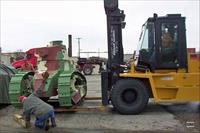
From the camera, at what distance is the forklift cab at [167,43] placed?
42.3 ft

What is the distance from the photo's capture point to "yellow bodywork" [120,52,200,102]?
12.7 m

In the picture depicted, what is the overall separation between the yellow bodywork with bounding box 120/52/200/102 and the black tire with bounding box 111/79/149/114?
24 cm

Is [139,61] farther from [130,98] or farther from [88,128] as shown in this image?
[88,128]

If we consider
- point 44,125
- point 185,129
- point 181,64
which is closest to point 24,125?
point 44,125

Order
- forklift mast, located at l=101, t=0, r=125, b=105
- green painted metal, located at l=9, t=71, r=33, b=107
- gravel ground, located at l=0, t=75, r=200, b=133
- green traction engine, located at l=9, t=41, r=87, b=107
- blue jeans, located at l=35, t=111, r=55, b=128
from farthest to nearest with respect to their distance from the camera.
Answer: forklift mast, located at l=101, t=0, r=125, b=105, green painted metal, located at l=9, t=71, r=33, b=107, green traction engine, located at l=9, t=41, r=87, b=107, gravel ground, located at l=0, t=75, r=200, b=133, blue jeans, located at l=35, t=111, r=55, b=128

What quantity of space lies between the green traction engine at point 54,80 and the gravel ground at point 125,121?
0.61 metres

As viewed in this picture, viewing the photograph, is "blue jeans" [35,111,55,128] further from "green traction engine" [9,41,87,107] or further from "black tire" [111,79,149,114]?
"black tire" [111,79,149,114]

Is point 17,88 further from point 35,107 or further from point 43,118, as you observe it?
point 43,118

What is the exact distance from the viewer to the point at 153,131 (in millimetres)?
10555

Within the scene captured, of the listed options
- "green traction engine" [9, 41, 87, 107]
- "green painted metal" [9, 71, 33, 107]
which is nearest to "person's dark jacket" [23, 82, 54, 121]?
"green traction engine" [9, 41, 87, 107]

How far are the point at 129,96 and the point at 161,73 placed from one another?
3.79ft

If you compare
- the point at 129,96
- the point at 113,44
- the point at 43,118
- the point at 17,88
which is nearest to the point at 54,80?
the point at 17,88

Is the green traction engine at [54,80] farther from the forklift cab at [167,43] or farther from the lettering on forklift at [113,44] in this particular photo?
the forklift cab at [167,43]

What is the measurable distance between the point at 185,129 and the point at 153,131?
0.80 meters
